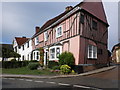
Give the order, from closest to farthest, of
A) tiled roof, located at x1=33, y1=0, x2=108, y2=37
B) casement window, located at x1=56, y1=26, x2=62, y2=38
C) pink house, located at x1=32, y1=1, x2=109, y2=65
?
pink house, located at x1=32, y1=1, x2=109, y2=65
tiled roof, located at x1=33, y1=0, x2=108, y2=37
casement window, located at x1=56, y1=26, x2=62, y2=38

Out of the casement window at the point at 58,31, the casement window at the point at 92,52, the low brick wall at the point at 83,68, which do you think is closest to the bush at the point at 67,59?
the low brick wall at the point at 83,68

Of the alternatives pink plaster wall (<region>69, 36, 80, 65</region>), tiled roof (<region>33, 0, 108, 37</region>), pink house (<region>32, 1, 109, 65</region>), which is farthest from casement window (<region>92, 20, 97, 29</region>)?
pink plaster wall (<region>69, 36, 80, 65</region>)

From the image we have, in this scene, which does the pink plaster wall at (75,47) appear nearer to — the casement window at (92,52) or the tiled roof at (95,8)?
the casement window at (92,52)

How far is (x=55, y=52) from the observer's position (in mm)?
20594

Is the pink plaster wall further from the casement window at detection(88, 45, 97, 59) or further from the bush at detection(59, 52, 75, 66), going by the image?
the casement window at detection(88, 45, 97, 59)

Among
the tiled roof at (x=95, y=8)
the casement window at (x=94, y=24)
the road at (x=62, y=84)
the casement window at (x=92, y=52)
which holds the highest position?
the tiled roof at (x=95, y=8)

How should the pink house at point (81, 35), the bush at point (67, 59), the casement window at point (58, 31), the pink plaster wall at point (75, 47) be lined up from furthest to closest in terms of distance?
1. the casement window at point (58, 31)
2. the pink house at point (81, 35)
3. the pink plaster wall at point (75, 47)
4. the bush at point (67, 59)

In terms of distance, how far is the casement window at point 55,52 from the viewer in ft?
66.0

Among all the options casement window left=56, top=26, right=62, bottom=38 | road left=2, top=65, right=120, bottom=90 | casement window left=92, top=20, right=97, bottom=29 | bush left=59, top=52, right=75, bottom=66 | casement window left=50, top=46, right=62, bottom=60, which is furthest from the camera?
casement window left=56, top=26, right=62, bottom=38

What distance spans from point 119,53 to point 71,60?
4780cm

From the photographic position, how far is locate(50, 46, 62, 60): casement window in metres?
20.1

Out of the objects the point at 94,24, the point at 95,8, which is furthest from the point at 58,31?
the point at 95,8

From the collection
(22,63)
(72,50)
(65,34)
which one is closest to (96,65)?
(72,50)

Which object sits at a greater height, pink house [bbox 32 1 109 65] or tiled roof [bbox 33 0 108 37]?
tiled roof [bbox 33 0 108 37]
